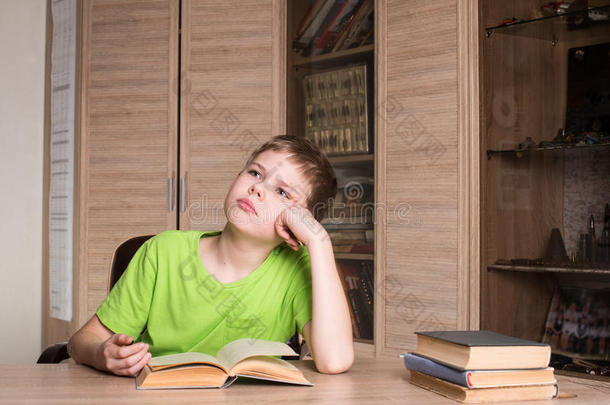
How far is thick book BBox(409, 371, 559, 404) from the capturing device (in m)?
0.96

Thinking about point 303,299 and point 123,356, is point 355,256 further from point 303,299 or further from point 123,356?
point 123,356

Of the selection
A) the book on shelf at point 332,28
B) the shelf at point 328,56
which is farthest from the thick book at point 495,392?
the book on shelf at point 332,28

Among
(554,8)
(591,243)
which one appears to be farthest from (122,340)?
(554,8)

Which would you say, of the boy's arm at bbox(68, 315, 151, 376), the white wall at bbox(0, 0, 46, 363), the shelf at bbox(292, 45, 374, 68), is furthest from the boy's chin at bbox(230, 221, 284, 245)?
the white wall at bbox(0, 0, 46, 363)

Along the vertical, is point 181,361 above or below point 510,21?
below

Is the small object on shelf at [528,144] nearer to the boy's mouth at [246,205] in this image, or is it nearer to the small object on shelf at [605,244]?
the small object on shelf at [605,244]

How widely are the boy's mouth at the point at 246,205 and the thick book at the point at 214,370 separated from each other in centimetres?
34

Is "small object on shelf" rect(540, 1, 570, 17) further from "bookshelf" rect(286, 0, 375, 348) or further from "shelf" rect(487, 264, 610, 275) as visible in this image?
"shelf" rect(487, 264, 610, 275)

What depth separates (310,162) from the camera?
4.68 ft

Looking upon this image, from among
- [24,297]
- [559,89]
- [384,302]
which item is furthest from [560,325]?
[24,297]

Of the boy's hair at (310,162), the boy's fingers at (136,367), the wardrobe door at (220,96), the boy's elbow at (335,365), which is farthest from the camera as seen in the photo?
the wardrobe door at (220,96)

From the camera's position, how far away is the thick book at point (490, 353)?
38.4 inches

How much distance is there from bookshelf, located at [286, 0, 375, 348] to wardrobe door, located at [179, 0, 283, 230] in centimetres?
12

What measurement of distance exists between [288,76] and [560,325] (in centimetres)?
159
